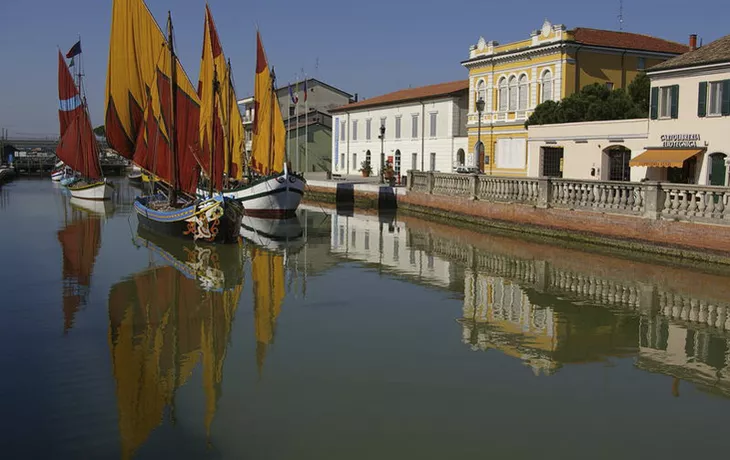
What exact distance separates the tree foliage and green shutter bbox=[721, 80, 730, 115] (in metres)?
9.95

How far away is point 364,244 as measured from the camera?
87.5ft

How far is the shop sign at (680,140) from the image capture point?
27000 millimetres

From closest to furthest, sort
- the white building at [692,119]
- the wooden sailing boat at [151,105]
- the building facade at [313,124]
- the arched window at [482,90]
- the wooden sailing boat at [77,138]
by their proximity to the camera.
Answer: the white building at [692,119], the wooden sailing boat at [151,105], the arched window at [482,90], the wooden sailing boat at [77,138], the building facade at [313,124]

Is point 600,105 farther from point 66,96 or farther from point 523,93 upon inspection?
point 66,96

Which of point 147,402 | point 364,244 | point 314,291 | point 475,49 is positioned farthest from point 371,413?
point 475,49

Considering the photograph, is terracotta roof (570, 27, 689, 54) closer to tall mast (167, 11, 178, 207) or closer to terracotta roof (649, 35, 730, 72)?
terracotta roof (649, 35, 730, 72)

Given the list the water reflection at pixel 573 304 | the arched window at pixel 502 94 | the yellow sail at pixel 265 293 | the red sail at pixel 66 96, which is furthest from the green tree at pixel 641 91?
the red sail at pixel 66 96

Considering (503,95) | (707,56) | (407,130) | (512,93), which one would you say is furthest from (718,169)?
(407,130)

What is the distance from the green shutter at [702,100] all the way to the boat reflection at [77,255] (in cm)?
2091

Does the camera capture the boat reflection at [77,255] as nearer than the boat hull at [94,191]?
Yes

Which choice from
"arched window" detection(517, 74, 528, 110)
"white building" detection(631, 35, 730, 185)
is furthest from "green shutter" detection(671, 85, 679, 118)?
"arched window" detection(517, 74, 528, 110)

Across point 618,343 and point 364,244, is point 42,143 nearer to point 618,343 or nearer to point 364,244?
point 364,244

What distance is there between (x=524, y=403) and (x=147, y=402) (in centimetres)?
486

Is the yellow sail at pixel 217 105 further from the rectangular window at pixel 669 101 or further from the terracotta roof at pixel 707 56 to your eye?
the terracotta roof at pixel 707 56
